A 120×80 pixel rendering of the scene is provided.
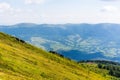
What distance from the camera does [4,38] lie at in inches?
7308

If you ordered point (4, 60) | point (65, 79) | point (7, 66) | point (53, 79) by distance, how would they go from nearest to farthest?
point (7, 66) → point (4, 60) → point (53, 79) → point (65, 79)

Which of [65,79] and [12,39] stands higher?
[12,39]

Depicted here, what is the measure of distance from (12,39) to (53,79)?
76.9m

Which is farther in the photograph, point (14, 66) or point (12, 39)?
point (12, 39)

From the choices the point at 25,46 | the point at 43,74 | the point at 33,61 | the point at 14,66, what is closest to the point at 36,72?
the point at 43,74

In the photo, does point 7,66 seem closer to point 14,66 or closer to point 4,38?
point 14,66

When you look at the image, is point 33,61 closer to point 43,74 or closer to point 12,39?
point 43,74

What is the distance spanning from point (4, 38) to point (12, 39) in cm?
631

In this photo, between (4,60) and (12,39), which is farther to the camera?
(12,39)

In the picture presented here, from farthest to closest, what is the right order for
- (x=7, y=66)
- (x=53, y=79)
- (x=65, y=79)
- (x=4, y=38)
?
1. (x=4, y=38)
2. (x=65, y=79)
3. (x=53, y=79)
4. (x=7, y=66)

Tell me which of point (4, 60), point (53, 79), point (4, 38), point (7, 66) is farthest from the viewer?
point (4, 38)

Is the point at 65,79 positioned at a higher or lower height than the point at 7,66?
lower

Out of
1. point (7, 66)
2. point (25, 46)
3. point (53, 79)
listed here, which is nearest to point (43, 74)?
point (53, 79)

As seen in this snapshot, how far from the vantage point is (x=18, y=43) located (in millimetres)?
186750
